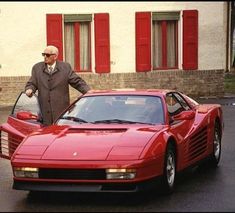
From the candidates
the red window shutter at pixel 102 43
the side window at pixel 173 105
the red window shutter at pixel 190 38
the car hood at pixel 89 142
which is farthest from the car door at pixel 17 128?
the red window shutter at pixel 190 38

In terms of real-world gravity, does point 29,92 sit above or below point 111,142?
above

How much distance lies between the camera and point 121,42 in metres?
22.8

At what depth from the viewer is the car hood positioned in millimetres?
7418

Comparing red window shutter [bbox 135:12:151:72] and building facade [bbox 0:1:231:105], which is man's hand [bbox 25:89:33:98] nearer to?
building facade [bbox 0:1:231:105]

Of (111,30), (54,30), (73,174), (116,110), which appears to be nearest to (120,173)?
(73,174)

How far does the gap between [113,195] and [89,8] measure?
1531 centimetres

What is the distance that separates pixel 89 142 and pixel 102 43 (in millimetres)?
15192

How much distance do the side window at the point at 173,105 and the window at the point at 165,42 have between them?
14282mm

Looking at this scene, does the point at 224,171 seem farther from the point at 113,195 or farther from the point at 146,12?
the point at 146,12

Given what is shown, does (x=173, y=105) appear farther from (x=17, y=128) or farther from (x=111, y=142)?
(x=17, y=128)

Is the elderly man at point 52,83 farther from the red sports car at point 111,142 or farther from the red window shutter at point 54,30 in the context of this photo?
the red window shutter at point 54,30

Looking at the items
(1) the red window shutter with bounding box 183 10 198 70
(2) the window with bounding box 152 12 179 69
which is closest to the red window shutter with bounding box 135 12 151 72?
(2) the window with bounding box 152 12 179 69

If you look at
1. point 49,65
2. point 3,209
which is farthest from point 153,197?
point 49,65

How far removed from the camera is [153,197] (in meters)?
7.77
